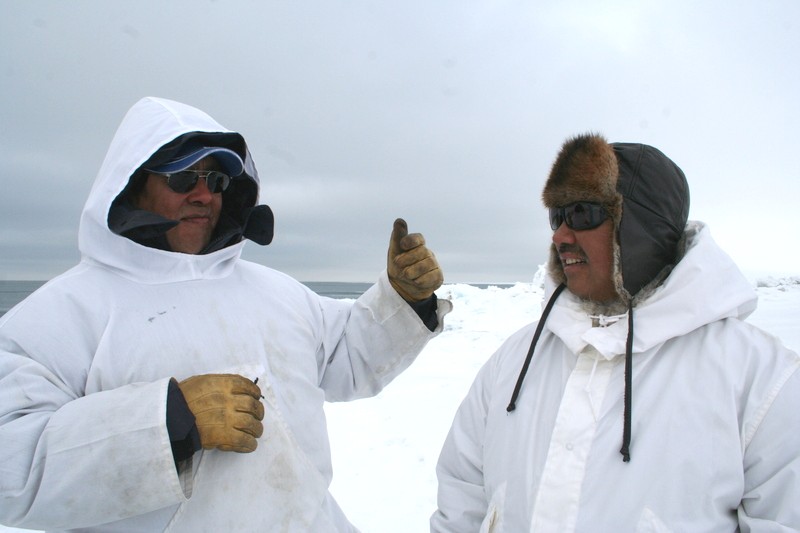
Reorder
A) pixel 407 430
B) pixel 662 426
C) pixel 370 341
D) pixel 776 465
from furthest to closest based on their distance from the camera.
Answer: pixel 407 430 < pixel 370 341 < pixel 662 426 < pixel 776 465

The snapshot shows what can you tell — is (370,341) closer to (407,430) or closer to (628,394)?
(628,394)

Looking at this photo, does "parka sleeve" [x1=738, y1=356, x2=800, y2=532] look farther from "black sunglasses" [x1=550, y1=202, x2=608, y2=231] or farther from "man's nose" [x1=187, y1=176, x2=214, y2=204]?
"man's nose" [x1=187, y1=176, x2=214, y2=204]

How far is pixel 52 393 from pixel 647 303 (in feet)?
5.19

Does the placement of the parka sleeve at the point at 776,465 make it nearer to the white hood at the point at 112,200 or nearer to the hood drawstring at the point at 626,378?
the hood drawstring at the point at 626,378

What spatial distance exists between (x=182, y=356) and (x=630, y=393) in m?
1.26

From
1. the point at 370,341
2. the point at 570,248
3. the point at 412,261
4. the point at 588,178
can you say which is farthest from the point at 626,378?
the point at 370,341

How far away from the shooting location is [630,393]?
4.34ft

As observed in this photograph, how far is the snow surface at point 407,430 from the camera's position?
3447mm

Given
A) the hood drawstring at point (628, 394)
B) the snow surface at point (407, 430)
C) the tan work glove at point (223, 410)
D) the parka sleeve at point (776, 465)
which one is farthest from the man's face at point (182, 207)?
the snow surface at point (407, 430)

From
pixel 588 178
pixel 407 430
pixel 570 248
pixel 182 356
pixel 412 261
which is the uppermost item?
pixel 588 178

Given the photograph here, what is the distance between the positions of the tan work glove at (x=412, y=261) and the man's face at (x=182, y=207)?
66 cm

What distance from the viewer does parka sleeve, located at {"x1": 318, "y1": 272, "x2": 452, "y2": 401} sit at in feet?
6.39

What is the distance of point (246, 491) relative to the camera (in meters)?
1.49

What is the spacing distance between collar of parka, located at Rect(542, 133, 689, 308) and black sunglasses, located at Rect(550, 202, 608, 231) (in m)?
0.02
